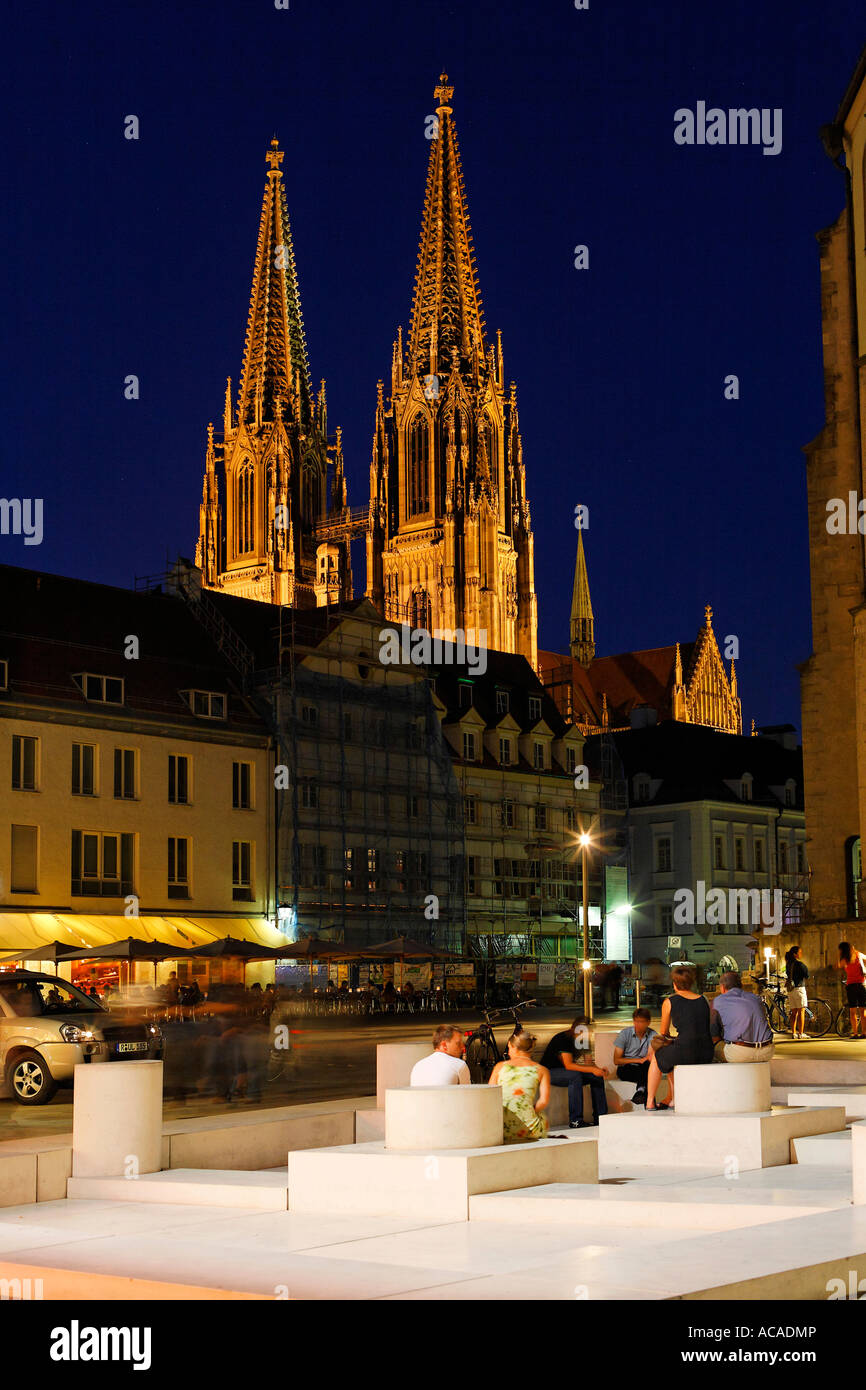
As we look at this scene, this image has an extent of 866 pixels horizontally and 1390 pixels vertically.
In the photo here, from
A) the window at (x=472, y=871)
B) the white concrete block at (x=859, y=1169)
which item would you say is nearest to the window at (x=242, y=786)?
the window at (x=472, y=871)

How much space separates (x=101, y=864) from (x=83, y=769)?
2791 millimetres

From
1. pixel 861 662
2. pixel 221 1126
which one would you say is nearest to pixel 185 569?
pixel 861 662

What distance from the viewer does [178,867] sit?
5444cm

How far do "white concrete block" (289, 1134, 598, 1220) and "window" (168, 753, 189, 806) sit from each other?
4213 cm

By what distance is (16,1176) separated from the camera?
13391 millimetres

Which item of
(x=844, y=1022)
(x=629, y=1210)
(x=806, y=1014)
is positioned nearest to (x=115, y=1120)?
(x=629, y=1210)

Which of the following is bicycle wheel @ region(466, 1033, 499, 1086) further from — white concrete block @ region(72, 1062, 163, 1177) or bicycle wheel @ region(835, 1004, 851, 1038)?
white concrete block @ region(72, 1062, 163, 1177)

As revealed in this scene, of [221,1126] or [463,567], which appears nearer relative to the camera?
[221,1126]

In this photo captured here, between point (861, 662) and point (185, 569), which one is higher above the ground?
point (185, 569)

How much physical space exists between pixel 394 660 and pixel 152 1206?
54516 millimetres

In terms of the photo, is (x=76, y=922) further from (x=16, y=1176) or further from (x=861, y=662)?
(x=16, y=1176)

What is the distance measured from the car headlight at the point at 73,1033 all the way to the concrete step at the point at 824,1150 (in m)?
12.2

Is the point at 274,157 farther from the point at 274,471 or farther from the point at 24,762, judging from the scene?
the point at 24,762

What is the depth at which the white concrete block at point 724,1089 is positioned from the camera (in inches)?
620
